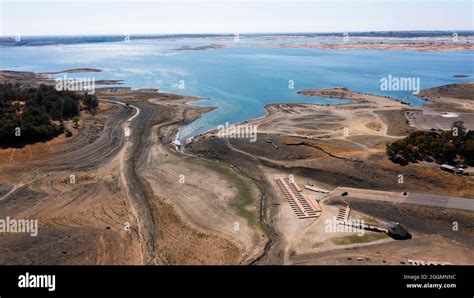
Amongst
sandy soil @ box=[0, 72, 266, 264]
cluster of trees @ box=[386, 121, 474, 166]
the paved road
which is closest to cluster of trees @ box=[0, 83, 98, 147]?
sandy soil @ box=[0, 72, 266, 264]

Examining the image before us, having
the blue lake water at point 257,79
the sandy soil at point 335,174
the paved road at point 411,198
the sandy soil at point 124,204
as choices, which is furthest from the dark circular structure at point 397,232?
the blue lake water at point 257,79

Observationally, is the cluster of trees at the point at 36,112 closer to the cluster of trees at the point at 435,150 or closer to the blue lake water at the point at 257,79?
the blue lake water at the point at 257,79

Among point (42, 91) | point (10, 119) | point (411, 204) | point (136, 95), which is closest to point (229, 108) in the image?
point (136, 95)

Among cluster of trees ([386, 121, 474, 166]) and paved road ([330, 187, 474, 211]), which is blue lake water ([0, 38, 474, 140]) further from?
cluster of trees ([386, 121, 474, 166])

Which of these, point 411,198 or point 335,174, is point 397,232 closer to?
point 411,198

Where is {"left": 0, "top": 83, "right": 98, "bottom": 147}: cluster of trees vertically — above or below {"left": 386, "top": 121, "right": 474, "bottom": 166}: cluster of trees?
above

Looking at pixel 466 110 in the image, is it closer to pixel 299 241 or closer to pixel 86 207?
pixel 299 241
